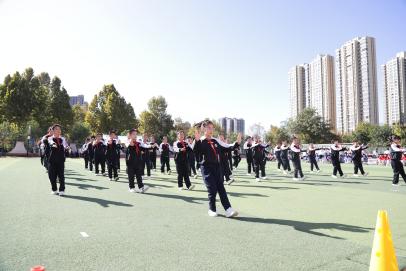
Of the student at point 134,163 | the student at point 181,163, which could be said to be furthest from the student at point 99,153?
the student at point 134,163

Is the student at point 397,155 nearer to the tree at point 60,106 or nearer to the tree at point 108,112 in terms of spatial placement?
the tree at point 108,112

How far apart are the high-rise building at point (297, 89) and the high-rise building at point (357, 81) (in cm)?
1237

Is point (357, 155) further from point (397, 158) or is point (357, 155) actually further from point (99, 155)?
point (99, 155)

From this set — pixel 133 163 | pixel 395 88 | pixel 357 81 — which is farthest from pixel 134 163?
pixel 395 88

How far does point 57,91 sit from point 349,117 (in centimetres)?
7078

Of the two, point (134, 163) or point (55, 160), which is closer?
point (55, 160)

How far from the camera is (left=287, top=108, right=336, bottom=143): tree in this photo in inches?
2968

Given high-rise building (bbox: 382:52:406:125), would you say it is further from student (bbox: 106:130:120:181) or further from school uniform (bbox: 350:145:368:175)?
student (bbox: 106:130:120:181)

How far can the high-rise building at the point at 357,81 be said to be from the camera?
80750 mm

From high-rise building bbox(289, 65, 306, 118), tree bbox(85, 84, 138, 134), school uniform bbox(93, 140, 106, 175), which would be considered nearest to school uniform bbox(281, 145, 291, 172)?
school uniform bbox(93, 140, 106, 175)

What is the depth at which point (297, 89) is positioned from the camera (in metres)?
103

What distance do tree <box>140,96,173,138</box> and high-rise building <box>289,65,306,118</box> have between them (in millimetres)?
43807

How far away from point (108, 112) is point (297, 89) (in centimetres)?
6159

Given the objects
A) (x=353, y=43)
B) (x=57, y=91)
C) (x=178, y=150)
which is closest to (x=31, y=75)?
(x=57, y=91)
